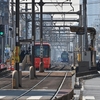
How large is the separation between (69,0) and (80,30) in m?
8.58

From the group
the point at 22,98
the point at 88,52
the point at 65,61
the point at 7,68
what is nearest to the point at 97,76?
the point at 88,52

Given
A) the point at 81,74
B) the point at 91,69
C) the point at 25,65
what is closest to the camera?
the point at 81,74

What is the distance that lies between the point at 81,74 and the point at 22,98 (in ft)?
71.9

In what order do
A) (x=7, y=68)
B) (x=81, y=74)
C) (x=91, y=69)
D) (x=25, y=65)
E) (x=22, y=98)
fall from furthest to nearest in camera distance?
(x=25, y=65)
(x=7, y=68)
(x=91, y=69)
(x=81, y=74)
(x=22, y=98)

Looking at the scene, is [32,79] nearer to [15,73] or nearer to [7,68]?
[15,73]

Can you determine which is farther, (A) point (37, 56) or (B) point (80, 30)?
(A) point (37, 56)

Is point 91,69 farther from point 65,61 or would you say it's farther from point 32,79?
point 65,61

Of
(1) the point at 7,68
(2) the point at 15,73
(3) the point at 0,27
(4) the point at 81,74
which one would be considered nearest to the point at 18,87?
(2) the point at 15,73

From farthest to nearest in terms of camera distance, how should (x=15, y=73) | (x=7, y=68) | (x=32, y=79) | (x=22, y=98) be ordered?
(x=7, y=68)
(x=32, y=79)
(x=15, y=73)
(x=22, y=98)

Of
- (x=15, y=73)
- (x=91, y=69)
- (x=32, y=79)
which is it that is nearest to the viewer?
(x=15, y=73)

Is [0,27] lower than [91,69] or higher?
higher

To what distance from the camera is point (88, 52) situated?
49.3m

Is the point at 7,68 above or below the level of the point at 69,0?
below

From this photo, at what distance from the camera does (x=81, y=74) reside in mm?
43125
